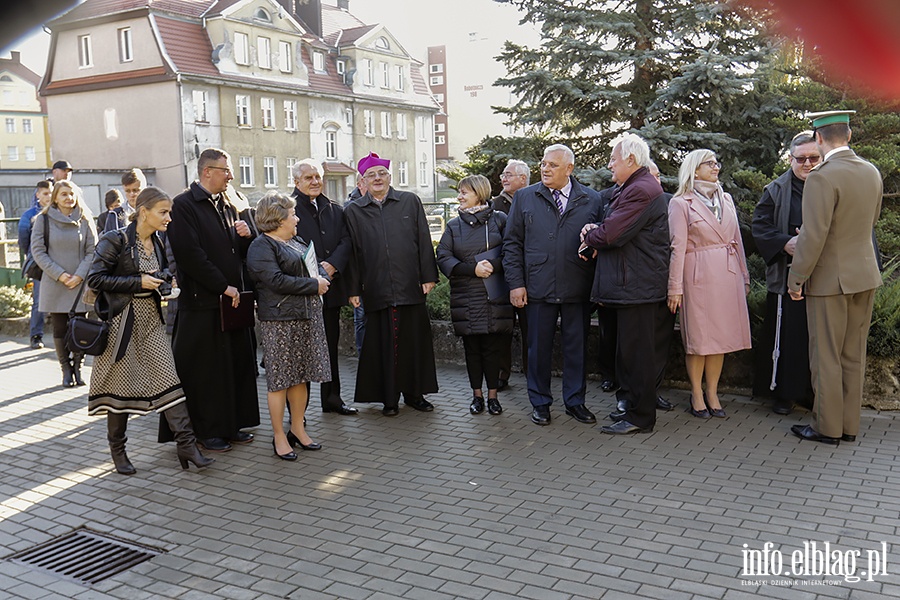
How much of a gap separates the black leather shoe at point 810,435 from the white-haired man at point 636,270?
1.04 meters

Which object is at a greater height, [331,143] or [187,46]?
[187,46]

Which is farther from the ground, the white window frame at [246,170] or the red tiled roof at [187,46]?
the red tiled roof at [187,46]

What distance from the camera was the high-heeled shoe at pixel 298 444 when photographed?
6.35 metres

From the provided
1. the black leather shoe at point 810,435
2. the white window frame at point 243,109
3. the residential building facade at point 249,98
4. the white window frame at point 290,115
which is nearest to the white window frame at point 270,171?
the residential building facade at point 249,98

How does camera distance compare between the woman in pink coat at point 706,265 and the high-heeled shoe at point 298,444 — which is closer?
the high-heeled shoe at point 298,444

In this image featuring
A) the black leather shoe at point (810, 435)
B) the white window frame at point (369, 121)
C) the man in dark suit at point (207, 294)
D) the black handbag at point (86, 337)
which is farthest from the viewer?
the white window frame at point (369, 121)

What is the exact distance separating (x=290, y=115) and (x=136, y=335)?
4179 cm

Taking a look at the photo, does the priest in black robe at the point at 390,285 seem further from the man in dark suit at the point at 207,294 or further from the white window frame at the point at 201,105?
the white window frame at the point at 201,105

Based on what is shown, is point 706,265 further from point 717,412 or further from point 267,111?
point 267,111

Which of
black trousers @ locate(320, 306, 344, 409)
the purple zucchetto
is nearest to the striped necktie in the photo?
the purple zucchetto

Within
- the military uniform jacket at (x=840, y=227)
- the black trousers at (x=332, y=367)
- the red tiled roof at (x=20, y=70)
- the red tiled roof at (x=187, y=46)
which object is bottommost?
the black trousers at (x=332, y=367)

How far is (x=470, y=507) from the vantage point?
5059 millimetres

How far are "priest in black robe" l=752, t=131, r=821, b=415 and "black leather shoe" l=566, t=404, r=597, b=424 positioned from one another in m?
1.54

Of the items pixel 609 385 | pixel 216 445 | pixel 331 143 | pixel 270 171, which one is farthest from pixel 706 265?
pixel 331 143
